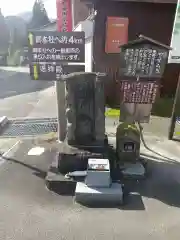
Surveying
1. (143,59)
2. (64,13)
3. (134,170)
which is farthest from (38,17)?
(134,170)

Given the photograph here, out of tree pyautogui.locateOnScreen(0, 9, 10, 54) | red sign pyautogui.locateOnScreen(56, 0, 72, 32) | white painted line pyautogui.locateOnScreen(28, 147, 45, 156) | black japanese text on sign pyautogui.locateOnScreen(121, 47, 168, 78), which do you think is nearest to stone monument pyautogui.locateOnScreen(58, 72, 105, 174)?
black japanese text on sign pyautogui.locateOnScreen(121, 47, 168, 78)

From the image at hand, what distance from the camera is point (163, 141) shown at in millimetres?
8656

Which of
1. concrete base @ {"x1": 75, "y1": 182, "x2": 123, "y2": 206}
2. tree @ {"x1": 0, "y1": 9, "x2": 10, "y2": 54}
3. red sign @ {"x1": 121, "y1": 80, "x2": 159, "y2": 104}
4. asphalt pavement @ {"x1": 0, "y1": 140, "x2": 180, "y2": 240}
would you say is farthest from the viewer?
tree @ {"x1": 0, "y1": 9, "x2": 10, "y2": 54}

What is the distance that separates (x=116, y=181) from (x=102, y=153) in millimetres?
818

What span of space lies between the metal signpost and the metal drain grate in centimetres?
304

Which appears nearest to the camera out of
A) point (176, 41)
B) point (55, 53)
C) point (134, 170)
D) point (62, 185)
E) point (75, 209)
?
point (75, 209)

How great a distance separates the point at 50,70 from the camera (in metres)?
7.07

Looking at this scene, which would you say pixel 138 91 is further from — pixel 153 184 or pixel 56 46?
pixel 56 46

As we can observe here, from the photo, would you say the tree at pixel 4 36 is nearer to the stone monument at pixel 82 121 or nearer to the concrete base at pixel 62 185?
the stone monument at pixel 82 121

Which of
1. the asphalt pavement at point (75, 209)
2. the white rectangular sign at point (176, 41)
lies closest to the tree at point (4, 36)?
the white rectangular sign at point (176, 41)

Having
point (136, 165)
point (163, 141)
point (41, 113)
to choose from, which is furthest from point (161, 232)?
point (41, 113)

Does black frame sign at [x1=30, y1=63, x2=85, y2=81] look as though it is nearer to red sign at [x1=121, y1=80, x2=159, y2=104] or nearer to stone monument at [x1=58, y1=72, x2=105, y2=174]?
stone monument at [x1=58, y1=72, x2=105, y2=174]

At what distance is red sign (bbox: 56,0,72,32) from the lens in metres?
13.8

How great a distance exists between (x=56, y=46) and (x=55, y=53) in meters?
0.20
